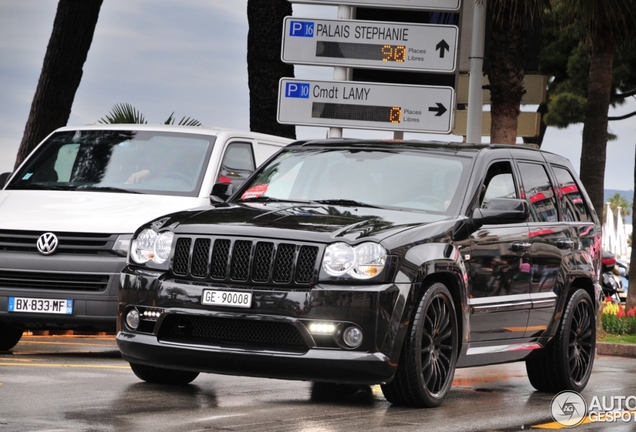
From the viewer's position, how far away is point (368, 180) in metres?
9.02

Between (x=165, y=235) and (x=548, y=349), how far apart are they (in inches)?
132

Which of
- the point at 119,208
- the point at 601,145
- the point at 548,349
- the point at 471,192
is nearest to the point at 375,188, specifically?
the point at 471,192

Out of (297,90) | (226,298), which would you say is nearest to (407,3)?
(297,90)

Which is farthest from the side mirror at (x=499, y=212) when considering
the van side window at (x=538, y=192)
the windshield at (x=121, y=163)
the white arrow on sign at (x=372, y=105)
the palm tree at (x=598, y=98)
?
the palm tree at (x=598, y=98)

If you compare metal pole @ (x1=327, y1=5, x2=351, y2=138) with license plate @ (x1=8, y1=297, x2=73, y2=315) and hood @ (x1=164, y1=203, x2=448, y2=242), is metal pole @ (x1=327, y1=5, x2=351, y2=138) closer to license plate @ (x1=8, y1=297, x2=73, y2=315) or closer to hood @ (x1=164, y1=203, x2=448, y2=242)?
license plate @ (x1=8, y1=297, x2=73, y2=315)

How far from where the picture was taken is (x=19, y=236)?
10891 millimetres

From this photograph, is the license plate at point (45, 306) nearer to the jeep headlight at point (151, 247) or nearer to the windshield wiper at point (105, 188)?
the windshield wiper at point (105, 188)

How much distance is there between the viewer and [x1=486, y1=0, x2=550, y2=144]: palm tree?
17641 millimetres

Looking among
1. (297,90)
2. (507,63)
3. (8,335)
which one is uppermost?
(507,63)

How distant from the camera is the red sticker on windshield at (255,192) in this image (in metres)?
9.33

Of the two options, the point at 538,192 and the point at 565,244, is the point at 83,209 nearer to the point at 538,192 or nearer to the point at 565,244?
the point at 538,192

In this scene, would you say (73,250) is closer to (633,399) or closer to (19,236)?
(19,236)

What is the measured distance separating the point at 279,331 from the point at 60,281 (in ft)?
11.7

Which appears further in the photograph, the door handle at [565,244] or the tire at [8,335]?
the tire at [8,335]
